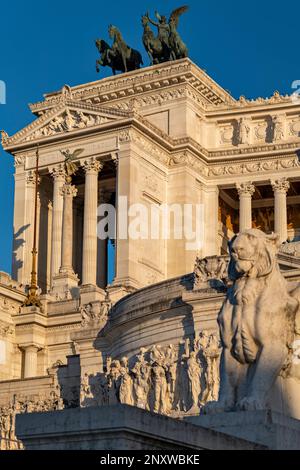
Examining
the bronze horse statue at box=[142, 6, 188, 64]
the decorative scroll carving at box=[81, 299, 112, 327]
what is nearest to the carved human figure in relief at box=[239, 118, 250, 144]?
the bronze horse statue at box=[142, 6, 188, 64]

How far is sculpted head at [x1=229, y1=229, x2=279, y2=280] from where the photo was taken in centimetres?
1280

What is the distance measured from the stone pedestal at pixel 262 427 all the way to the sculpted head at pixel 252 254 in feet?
5.16

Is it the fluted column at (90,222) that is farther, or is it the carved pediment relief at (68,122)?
the carved pediment relief at (68,122)

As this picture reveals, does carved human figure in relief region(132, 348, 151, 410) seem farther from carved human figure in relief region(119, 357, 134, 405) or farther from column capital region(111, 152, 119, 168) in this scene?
column capital region(111, 152, 119, 168)

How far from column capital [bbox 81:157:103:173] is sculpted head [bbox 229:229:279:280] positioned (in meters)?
55.8

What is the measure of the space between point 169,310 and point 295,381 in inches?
613

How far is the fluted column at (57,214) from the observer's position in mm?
67881

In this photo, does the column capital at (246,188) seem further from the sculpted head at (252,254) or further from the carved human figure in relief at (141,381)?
the sculpted head at (252,254)

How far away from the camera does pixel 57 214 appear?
228 feet

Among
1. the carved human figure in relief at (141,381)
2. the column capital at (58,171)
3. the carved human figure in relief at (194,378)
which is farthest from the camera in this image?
the column capital at (58,171)

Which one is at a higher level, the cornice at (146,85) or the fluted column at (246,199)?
the cornice at (146,85)

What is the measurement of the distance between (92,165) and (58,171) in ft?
9.28

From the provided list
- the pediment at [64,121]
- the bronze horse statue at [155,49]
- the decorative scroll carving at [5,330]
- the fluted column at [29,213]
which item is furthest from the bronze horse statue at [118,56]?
the decorative scroll carving at [5,330]
